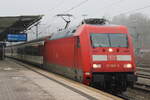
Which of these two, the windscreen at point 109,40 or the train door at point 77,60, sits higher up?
the windscreen at point 109,40

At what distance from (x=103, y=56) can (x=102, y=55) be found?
6 cm

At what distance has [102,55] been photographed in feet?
44.9

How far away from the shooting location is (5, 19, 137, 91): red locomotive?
1348cm

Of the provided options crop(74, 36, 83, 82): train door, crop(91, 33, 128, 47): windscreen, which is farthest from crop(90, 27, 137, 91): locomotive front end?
crop(74, 36, 83, 82): train door

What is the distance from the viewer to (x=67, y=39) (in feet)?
54.7

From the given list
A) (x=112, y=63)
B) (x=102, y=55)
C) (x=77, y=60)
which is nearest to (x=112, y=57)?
(x=112, y=63)

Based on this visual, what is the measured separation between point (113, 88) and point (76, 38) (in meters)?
2.68

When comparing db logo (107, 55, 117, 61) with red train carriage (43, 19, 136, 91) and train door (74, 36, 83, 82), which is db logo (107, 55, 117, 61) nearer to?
red train carriage (43, 19, 136, 91)

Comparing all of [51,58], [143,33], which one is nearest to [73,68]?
[51,58]

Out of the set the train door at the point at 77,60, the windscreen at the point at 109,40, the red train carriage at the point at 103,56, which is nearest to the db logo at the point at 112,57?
the red train carriage at the point at 103,56

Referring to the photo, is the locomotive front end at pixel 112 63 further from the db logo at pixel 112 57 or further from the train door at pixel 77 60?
the train door at pixel 77 60

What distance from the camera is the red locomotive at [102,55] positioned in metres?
13.5

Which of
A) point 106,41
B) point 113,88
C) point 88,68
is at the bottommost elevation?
point 113,88

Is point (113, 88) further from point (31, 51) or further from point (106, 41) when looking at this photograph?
point (31, 51)
